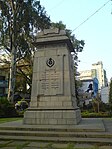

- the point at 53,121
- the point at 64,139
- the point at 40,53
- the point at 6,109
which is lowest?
the point at 64,139

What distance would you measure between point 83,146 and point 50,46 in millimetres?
5943

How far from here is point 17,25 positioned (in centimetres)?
2223

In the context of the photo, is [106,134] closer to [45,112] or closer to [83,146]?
[83,146]

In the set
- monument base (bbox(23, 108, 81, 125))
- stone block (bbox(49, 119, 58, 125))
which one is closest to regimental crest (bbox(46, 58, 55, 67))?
monument base (bbox(23, 108, 81, 125))

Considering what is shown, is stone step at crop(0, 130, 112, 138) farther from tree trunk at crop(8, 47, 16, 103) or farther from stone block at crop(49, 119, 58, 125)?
tree trunk at crop(8, 47, 16, 103)

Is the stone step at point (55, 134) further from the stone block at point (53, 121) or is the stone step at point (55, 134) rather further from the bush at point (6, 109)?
the bush at point (6, 109)

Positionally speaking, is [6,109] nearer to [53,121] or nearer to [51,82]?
[51,82]

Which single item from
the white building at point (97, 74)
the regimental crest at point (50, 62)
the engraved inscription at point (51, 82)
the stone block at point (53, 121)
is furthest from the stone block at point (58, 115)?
the white building at point (97, 74)

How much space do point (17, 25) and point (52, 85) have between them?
13452 millimetres

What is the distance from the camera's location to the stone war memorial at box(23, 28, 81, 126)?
9.84 metres

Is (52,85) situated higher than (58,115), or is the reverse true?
(52,85)

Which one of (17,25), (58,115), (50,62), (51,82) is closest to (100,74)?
(17,25)

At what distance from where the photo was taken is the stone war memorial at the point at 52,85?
984 centimetres

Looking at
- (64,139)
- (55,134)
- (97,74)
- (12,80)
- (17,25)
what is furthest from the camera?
(97,74)
